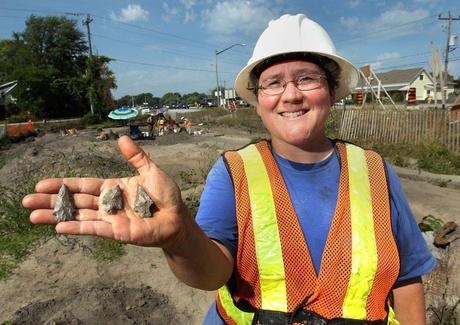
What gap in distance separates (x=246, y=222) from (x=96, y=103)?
4082 centimetres

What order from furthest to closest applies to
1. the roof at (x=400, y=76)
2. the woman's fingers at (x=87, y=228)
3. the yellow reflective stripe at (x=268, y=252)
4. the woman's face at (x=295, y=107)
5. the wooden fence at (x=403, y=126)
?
the roof at (x=400, y=76), the wooden fence at (x=403, y=126), the woman's face at (x=295, y=107), the yellow reflective stripe at (x=268, y=252), the woman's fingers at (x=87, y=228)

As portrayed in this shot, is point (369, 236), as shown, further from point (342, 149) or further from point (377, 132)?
point (377, 132)

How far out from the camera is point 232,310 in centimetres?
158

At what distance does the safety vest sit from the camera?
1.51 meters

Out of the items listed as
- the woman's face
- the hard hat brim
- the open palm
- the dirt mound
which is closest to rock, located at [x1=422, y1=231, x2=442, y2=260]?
the hard hat brim

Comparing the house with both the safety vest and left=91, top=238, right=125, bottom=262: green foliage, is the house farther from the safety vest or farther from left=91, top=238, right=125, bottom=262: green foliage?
the safety vest

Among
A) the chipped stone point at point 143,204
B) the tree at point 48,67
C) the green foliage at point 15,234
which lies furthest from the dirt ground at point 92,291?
the tree at point 48,67

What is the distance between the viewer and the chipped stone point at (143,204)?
1.17 metres

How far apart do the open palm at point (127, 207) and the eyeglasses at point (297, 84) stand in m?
0.73

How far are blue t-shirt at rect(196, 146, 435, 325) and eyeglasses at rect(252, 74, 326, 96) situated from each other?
293mm

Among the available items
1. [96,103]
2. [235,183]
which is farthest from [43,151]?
[96,103]

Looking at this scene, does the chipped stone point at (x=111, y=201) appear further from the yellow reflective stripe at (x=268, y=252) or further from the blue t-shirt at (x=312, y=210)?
the yellow reflective stripe at (x=268, y=252)

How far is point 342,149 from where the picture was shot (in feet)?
6.05

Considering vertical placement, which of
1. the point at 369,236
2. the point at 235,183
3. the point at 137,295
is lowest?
the point at 137,295
